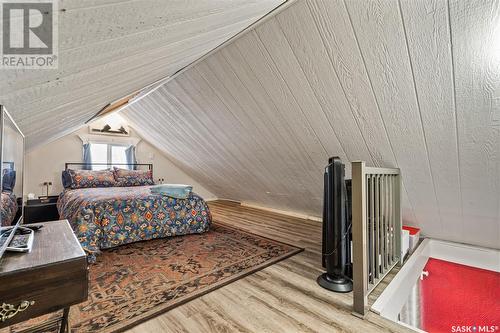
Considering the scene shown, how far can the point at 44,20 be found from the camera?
0.52m

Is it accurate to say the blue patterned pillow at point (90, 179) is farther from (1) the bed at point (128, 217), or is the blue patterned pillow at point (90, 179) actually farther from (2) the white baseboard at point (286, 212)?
(2) the white baseboard at point (286, 212)

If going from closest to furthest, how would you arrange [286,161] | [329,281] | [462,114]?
1. [462,114]
2. [329,281]
3. [286,161]

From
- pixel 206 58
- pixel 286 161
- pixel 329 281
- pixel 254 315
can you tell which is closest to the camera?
pixel 254 315

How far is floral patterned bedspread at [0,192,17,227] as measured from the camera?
1000mm

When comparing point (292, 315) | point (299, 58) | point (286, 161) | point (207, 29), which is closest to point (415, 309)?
point (292, 315)

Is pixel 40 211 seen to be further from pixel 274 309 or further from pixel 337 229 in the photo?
pixel 337 229

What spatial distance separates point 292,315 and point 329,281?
20.9 inches

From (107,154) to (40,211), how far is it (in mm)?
1575

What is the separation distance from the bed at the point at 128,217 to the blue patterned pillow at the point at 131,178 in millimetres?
1185

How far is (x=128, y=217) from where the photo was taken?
2748 millimetres

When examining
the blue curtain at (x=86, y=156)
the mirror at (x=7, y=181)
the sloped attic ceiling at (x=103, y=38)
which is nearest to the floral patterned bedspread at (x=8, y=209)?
the mirror at (x=7, y=181)

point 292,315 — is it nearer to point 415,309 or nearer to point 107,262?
point 415,309

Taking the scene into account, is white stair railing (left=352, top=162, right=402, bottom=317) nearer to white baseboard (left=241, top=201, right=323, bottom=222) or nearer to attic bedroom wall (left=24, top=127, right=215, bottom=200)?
white baseboard (left=241, top=201, right=323, bottom=222)

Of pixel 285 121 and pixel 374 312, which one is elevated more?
pixel 285 121
